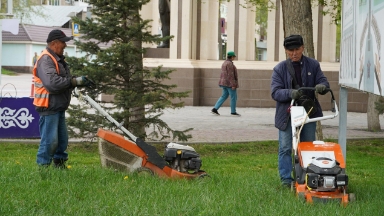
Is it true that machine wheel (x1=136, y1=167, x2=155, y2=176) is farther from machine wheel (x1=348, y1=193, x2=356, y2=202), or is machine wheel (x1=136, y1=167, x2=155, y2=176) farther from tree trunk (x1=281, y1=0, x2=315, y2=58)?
tree trunk (x1=281, y1=0, x2=315, y2=58)

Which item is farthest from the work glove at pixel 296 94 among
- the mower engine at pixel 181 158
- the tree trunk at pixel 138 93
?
the tree trunk at pixel 138 93

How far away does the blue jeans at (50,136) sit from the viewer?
9.83 meters

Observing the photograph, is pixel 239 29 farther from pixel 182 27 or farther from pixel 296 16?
pixel 296 16

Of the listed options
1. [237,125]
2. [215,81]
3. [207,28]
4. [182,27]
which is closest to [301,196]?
[237,125]

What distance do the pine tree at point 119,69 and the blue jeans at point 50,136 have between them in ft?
10.5

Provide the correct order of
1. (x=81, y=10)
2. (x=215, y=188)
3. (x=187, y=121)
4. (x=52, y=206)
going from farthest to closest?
(x=81, y=10) → (x=187, y=121) → (x=215, y=188) → (x=52, y=206)

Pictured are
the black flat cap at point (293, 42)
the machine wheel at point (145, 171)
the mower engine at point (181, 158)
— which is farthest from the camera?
the mower engine at point (181, 158)

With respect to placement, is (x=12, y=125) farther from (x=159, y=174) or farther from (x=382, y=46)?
(x=382, y=46)

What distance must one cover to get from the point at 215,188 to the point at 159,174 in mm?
860

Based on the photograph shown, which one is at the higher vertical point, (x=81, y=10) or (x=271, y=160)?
(x=81, y=10)

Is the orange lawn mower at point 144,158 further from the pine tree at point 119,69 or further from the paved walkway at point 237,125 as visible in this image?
the paved walkway at point 237,125

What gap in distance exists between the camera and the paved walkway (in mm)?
16906

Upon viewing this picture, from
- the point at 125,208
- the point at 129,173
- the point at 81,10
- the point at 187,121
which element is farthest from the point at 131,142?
the point at 81,10

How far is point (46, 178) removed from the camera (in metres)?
8.86
